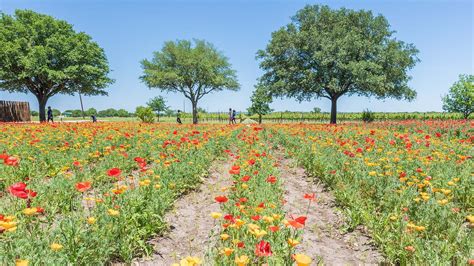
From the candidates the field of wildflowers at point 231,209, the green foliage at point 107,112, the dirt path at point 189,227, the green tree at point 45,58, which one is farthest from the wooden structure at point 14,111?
the green foliage at point 107,112

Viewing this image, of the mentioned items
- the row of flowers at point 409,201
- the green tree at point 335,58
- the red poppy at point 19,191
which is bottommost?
the row of flowers at point 409,201

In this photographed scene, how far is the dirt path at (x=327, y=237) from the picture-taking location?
15.1 ft

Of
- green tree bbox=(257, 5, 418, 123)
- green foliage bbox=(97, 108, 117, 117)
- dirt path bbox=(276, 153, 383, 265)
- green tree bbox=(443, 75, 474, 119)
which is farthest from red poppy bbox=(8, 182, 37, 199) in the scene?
green foliage bbox=(97, 108, 117, 117)

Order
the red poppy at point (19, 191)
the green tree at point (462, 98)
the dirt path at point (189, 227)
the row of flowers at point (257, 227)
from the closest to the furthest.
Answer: the row of flowers at point (257, 227) < the red poppy at point (19, 191) < the dirt path at point (189, 227) < the green tree at point (462, 98)

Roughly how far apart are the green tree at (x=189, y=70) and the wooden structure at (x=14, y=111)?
1660 centimetres

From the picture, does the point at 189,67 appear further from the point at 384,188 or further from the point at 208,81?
the point at 384,188

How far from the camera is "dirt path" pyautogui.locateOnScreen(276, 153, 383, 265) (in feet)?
15.1

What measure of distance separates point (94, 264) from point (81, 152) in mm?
6189

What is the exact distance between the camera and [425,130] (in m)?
20.9

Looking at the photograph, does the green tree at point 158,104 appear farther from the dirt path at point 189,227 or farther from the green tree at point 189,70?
the dirt path at point 189,227

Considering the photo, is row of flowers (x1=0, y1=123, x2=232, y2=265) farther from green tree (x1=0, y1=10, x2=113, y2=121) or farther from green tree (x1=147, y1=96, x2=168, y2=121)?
green tree (x1=147, y1=96, x2=168, y2=121)

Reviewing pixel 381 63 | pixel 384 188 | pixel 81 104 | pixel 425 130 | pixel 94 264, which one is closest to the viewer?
pixel 94 264

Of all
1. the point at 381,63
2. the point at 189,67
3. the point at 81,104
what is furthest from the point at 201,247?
the point at 81,104

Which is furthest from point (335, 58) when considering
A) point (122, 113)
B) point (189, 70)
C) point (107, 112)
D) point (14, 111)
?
point (107, 112)
